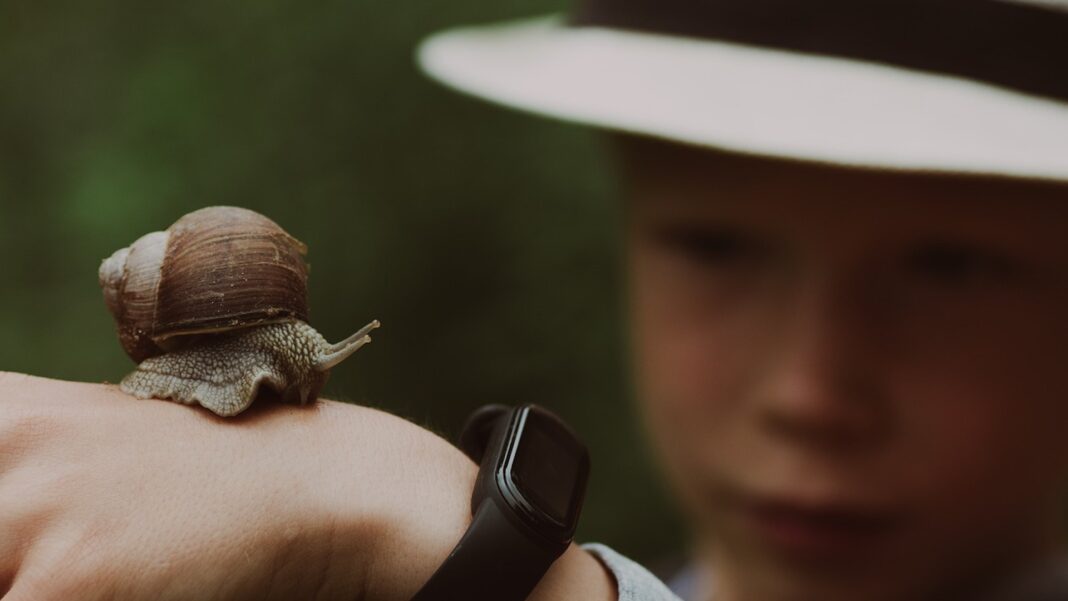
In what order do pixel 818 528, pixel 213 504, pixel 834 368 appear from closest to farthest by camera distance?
pixel 213 504 → pixel 834 368 → pixel 818 528

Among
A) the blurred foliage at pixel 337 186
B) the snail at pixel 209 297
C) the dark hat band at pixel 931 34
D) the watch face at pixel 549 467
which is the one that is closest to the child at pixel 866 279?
the dark hat band at pixel 931 34

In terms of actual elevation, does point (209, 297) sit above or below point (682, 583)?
above

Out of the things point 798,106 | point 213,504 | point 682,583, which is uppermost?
point 213,504

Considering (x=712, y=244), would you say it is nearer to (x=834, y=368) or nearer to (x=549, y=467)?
(x=834, y=368)

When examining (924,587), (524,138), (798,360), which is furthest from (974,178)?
(524,138)

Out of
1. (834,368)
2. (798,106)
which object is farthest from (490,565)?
(798,106)

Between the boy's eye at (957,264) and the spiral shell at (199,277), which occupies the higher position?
the spiral shell at (199,277)

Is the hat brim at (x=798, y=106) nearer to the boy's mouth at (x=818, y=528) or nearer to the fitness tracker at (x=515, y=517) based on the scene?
the boy's mouth at (x=818, y=528)

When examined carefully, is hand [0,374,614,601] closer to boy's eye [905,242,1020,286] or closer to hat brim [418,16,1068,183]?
hat brim [418,16,1068,183]
